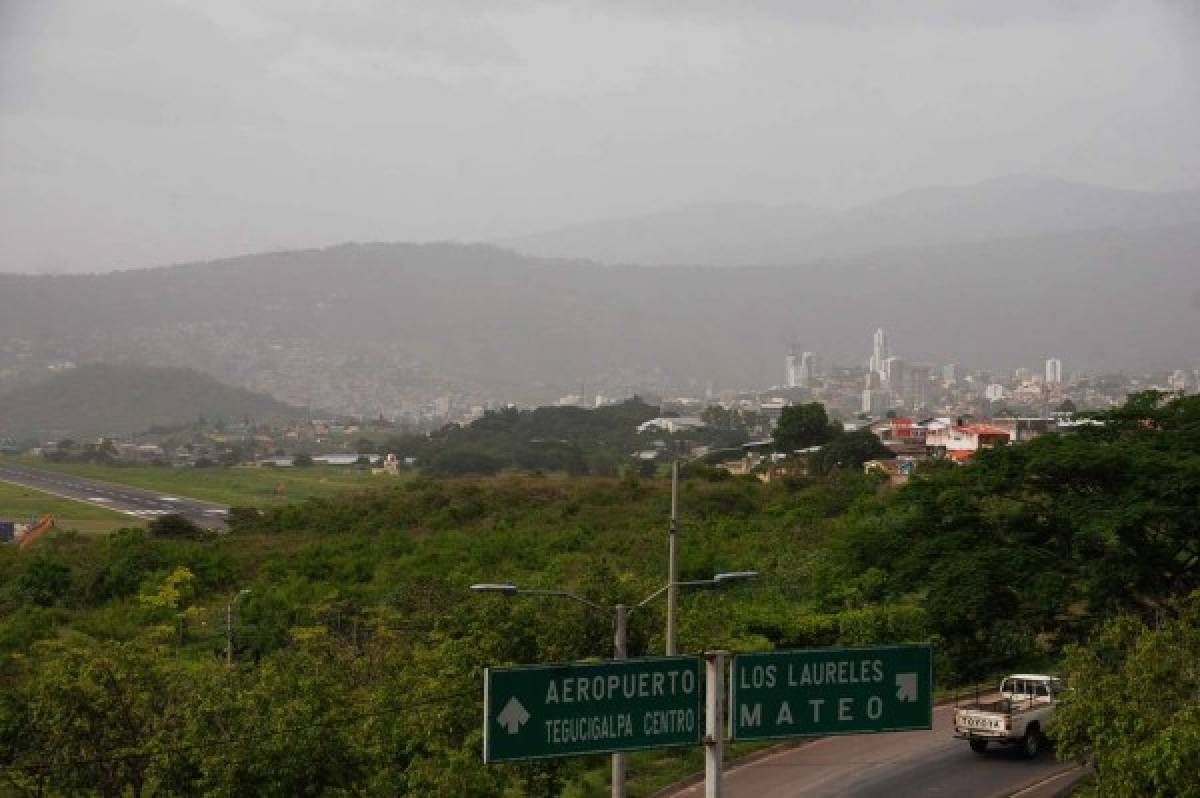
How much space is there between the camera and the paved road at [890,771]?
2380 cm

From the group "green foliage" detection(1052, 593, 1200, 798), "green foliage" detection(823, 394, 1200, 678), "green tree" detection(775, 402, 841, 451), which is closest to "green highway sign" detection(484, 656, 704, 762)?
"green foliage" detection(1052, 593, 1200, 798)

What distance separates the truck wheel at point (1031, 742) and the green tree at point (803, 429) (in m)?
57.2

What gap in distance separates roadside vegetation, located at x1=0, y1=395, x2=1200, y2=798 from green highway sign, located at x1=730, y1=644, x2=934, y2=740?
6.41 meters

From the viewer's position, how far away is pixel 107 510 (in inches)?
3536

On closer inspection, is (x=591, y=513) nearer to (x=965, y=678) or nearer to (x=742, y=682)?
(x=965, y=678)

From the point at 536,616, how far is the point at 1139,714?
33.2 feet

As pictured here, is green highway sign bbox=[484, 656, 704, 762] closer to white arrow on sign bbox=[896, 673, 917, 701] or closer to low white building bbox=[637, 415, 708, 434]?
white arrow on sign bbox=[896, 673, 917, 701]

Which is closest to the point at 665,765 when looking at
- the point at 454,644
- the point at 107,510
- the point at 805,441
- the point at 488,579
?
the point at 454,644

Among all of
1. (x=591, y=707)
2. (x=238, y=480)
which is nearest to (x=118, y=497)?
(x=238, y=480)

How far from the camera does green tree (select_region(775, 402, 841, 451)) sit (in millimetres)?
83375

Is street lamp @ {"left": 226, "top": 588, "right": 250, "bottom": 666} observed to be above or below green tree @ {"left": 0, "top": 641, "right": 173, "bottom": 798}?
below

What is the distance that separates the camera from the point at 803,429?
8375 centimetres

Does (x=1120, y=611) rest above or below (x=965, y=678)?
above

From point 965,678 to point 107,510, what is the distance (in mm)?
67660
